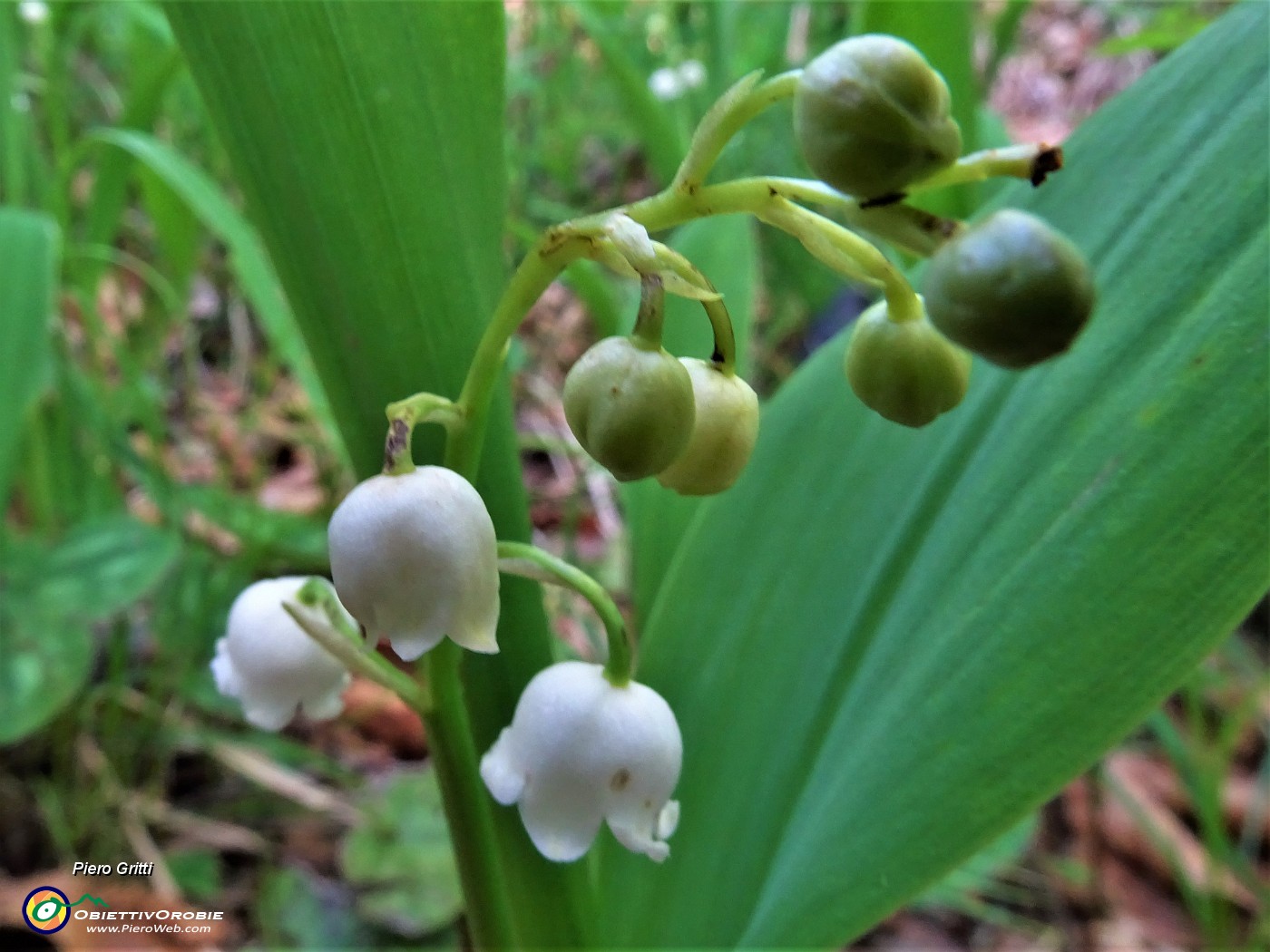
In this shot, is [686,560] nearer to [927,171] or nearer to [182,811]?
[927,171]

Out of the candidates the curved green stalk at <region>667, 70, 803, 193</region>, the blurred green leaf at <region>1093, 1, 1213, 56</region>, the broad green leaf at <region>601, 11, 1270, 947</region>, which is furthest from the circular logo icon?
the blurred green leaf at <region>1093, 1, 1213, 56</region>

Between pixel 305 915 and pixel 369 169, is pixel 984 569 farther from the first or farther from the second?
pixel 305 915

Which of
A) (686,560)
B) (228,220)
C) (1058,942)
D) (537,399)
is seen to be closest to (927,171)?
(686,560)

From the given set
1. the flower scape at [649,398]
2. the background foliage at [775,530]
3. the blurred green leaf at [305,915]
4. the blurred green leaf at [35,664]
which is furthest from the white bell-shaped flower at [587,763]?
the blurred green leaf at [35,664]

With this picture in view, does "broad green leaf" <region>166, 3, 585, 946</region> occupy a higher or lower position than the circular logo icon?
higher

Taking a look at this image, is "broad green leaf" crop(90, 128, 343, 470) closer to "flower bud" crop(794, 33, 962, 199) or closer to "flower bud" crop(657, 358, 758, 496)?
"flower bud" crop(657, 358, 758, 496)

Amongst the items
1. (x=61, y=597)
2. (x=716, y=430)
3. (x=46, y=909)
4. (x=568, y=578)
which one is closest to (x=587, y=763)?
(x=568, y=578)

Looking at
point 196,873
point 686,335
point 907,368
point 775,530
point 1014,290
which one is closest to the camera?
point 1014,290
